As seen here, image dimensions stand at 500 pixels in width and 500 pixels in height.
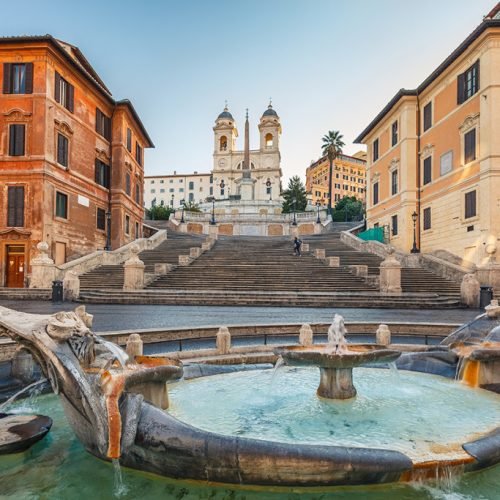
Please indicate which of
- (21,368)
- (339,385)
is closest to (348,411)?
(339,385)

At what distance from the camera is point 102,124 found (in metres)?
32.9

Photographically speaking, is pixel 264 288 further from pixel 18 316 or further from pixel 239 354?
pixel 18 316

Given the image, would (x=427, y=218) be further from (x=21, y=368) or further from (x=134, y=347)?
(x=21, y=368)

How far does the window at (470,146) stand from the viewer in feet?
80.3

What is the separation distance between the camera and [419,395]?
607cm

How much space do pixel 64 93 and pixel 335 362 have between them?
29.0 metres

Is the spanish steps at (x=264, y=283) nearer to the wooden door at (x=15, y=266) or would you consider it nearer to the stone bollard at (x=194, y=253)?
the stone bollard at (x=194, y=253)

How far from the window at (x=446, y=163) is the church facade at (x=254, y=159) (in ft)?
220

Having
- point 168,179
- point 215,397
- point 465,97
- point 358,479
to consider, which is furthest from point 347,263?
point 168,179

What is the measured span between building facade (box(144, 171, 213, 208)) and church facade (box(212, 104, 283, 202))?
616 inches

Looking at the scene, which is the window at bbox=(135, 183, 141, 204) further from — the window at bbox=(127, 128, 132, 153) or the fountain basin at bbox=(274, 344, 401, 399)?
the fountain basin at bbox=(274, 344, 401, 399)

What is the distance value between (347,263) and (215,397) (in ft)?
71.3

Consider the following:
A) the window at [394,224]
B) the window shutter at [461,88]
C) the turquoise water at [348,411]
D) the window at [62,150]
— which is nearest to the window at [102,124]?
the window at [62,150]

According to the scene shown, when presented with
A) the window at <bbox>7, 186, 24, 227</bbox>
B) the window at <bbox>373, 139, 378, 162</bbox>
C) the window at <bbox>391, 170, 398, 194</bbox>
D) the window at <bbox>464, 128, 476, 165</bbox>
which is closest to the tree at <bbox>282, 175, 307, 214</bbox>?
the window at <bbox>373, 139, 378, 162</bbox>
